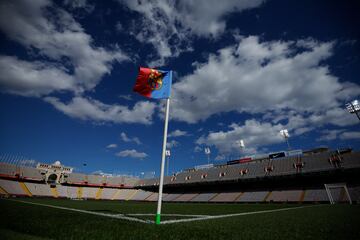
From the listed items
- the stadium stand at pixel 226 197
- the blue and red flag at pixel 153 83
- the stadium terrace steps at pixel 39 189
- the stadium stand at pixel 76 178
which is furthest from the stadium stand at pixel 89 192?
the blue and red flag at pixel 153 83

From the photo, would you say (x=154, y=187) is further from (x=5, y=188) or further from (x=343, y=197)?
(x=343, y=197)

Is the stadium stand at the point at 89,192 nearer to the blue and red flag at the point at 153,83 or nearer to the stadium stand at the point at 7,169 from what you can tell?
the stadium stand at the point at 7,169

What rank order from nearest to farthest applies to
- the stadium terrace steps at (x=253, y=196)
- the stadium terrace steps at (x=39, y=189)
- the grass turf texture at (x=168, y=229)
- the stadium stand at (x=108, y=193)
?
the grass turf texture at (x=168, y=229) < the stadium terrace steps at (x=253, y=196) < the stadium terrace steps at (x=39, y=189) < the stadium stand at (x=108, y=193)

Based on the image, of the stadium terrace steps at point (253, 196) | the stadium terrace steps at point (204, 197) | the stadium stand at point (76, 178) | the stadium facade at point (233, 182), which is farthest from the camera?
the stadium stand at point (76, 178)

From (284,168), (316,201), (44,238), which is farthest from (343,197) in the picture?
(44,238)

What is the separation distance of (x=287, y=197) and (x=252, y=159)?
19429mm

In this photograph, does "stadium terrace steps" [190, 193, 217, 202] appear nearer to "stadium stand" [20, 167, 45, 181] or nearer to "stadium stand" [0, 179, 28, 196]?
"stadium stand" [0, 179, 28, 196]

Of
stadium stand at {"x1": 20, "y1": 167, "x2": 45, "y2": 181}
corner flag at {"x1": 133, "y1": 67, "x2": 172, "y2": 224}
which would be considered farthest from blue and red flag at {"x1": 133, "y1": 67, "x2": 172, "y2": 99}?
stadium stand at {"x1": 20, "y1": 167, "x2": 45, "y2": 181}

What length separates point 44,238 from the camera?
457 cm

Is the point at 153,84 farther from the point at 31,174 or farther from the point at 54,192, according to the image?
the point at 31,174

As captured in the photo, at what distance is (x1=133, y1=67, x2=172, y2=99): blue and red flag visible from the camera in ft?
28.7

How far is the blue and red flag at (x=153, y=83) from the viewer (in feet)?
28.7

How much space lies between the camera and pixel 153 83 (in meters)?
8.86

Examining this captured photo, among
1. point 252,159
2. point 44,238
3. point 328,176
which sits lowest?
point 44,238
